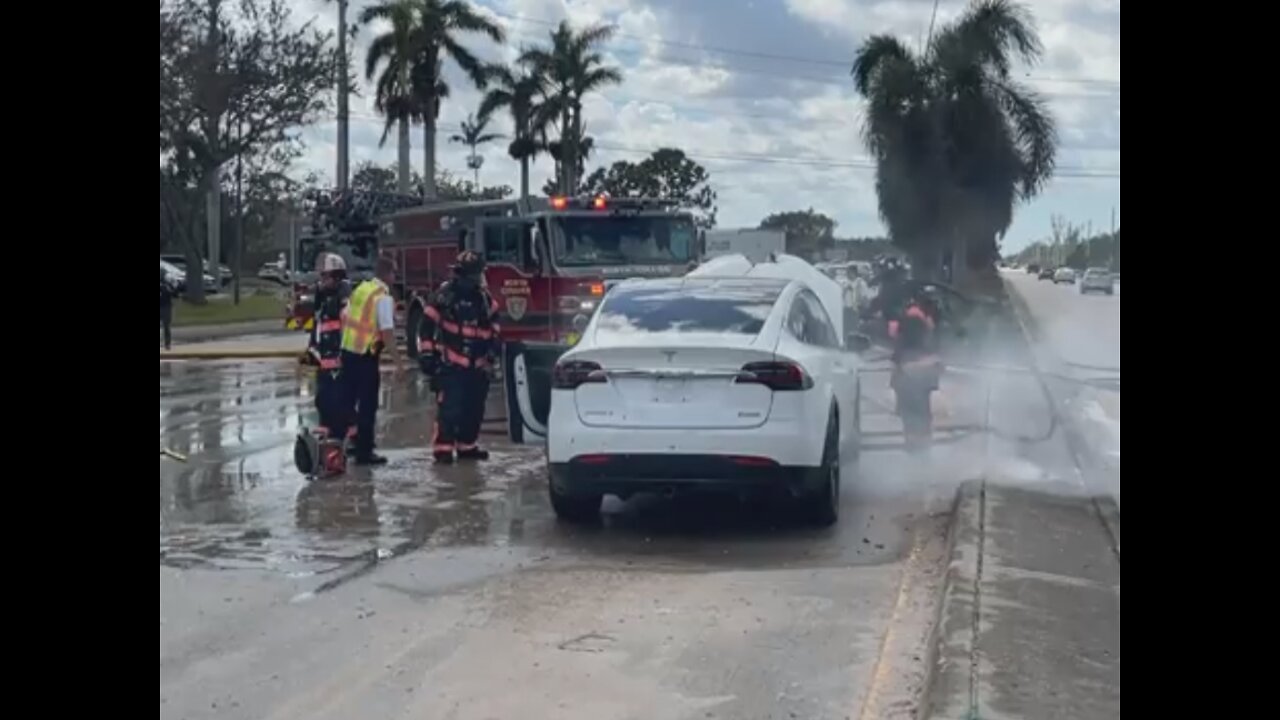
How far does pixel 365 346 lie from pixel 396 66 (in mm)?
35843

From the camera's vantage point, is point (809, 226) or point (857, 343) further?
point (809, 226)

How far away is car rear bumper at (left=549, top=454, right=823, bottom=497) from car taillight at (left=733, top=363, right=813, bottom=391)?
44cm

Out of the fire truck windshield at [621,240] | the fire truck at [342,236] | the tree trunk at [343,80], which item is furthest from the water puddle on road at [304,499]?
the tree trunk at [343,80]

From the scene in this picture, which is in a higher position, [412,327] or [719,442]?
[412,327]

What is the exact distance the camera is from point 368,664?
20.8 ft

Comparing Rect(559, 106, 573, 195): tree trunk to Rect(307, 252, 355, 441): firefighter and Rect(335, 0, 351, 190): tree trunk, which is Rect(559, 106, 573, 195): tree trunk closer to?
Rect(335, 0, 351, 190): tree trunk

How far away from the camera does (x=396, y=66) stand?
46.4 m

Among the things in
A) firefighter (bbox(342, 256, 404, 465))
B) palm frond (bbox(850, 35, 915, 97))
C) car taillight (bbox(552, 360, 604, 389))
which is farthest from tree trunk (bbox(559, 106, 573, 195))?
car taillight (bbox(552, 360, 604, 389))

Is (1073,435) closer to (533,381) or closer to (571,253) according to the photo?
(533,381)

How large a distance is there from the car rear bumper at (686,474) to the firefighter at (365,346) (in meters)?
3.40

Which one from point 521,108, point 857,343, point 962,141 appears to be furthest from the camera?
point 521,108

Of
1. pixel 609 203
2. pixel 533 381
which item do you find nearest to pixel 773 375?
pixel 533 381

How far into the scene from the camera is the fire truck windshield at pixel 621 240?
66.6 feet
